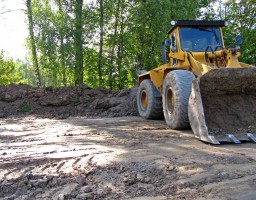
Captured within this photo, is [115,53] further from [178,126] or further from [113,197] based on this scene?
[113,197]

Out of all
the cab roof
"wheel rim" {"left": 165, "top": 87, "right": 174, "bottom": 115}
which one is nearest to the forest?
the cab roof

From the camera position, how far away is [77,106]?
11516 mm

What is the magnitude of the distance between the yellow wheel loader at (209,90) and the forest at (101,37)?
8819 millimetres

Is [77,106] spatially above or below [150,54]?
below

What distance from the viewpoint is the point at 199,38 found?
7.12 meters

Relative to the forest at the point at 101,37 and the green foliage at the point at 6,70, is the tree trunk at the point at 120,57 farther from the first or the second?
the green foliage at the point at 6,70

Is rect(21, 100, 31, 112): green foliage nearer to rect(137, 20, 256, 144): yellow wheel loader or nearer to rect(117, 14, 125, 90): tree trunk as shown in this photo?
rect(137, 20, 256, 144): yellow wheel loader

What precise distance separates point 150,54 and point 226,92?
1218 cm

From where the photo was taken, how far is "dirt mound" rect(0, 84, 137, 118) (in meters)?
10.7

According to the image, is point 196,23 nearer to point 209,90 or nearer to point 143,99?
point 209,90

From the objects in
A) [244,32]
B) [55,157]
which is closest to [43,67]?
[244,32]

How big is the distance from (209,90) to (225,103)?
41 centimetres

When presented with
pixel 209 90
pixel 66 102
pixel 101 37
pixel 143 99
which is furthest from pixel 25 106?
pixel 209 90

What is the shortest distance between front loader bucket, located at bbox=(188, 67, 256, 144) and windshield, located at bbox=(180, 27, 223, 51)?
1784mm
